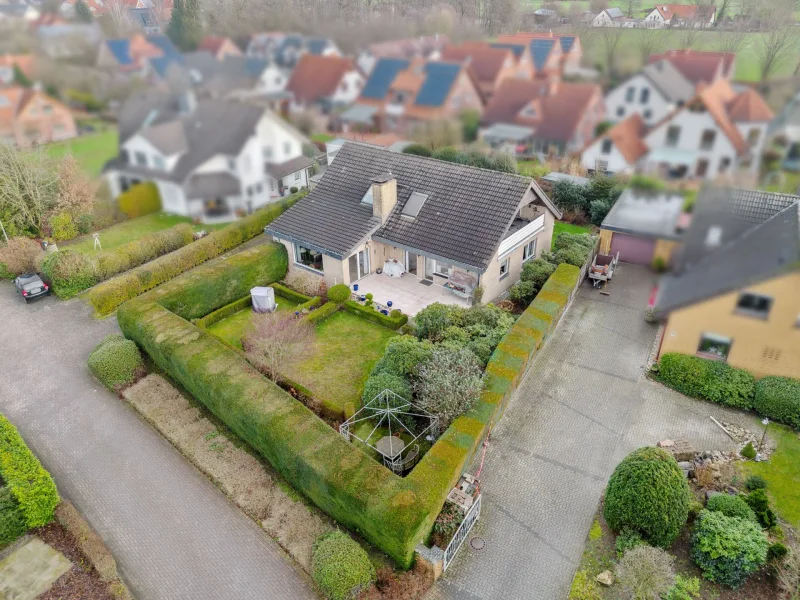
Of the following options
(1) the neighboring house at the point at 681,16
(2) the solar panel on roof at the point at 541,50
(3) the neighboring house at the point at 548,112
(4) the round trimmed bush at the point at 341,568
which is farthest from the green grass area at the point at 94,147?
(4) the round trimmed bush at the point at 341,568

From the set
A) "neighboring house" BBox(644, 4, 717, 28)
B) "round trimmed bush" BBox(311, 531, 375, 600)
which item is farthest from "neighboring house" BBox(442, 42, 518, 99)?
"round trimmed bush" BBox(311, 531, 375, 600)

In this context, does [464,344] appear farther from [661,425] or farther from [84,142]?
[84,142]

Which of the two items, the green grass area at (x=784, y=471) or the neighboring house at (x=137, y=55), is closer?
the neighboring house at (x=137, y=55)

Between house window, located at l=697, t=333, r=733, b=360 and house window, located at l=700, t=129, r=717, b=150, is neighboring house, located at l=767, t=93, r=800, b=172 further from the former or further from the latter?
house window, located at l=697, t=333, r=733, b=360

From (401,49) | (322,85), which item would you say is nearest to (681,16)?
(401,49)

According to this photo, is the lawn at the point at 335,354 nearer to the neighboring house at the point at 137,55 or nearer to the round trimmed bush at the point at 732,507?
the round trimmed bush at the point at 732,507

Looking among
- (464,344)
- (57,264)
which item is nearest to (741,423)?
(464,344)

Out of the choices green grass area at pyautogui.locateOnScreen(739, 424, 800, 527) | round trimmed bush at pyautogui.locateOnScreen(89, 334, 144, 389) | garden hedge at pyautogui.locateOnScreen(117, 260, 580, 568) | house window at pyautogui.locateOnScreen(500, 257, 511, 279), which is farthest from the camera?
house window at pyautogui.locateOnScreen(500, 257, 511, 279)
